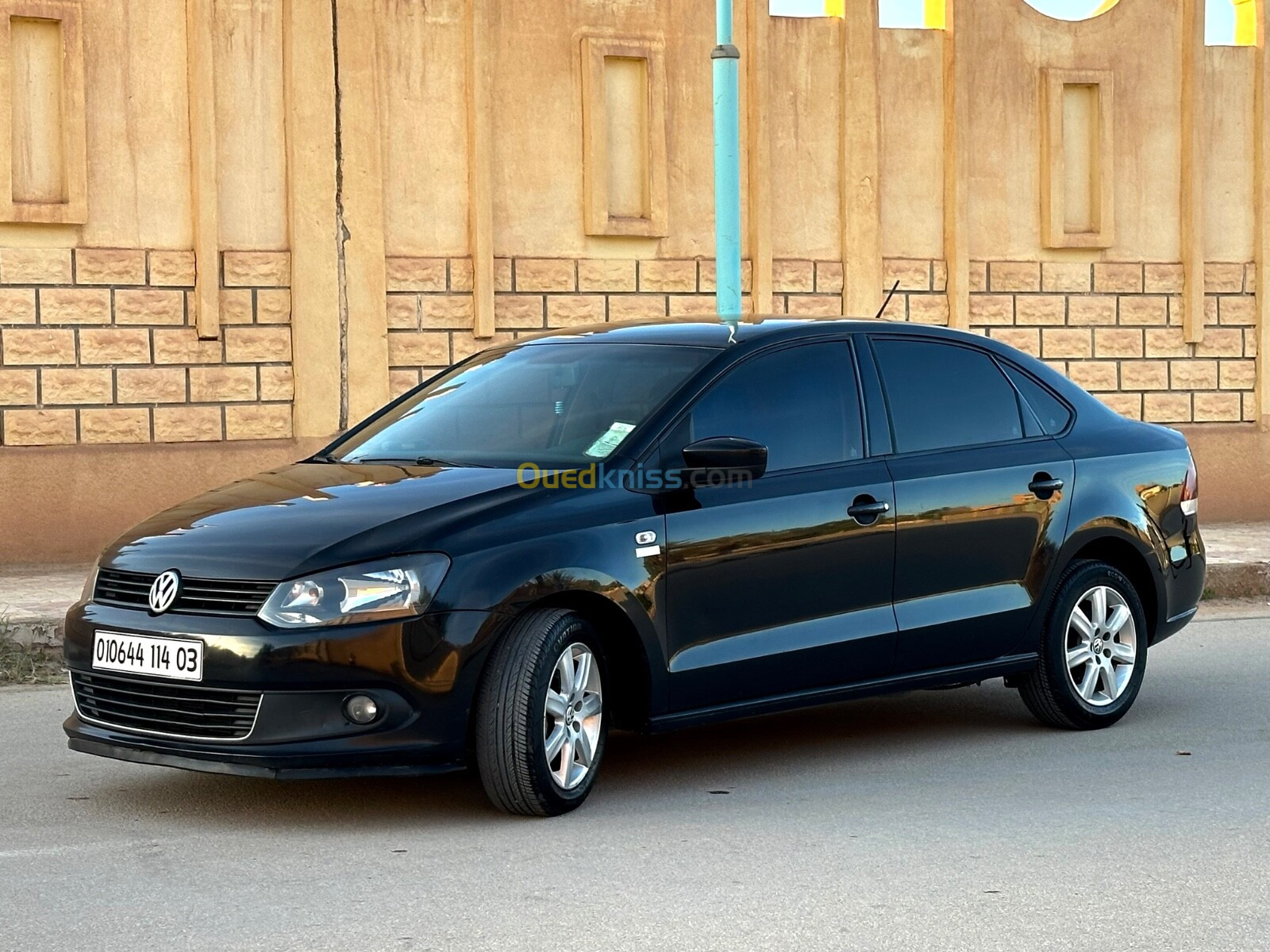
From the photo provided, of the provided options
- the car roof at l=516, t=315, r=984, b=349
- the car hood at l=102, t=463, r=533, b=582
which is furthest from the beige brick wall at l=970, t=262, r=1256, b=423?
the car hood at l=102, t=463, r=533, b=582

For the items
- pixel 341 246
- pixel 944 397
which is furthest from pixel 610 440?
pixel 341 246

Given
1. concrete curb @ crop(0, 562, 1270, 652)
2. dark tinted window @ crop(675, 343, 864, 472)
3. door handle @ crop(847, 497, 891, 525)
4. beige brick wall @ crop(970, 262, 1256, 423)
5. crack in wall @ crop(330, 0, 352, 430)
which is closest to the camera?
dark tinted window @ crop(675, 343, 864, 472)

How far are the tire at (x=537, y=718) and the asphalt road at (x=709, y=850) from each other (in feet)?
0.40

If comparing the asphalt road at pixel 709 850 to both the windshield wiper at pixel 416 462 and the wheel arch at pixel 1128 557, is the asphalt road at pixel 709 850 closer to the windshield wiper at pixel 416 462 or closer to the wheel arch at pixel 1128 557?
the wheel arch at pixel 1128 557

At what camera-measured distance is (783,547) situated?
22.4ft

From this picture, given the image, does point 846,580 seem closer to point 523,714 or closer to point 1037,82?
point 523,714

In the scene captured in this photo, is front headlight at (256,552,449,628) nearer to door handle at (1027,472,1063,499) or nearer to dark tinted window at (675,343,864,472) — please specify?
dark tinted window at (675,343,864,472)

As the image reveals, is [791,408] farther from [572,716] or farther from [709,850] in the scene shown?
[709,850]

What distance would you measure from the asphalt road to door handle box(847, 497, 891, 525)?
946mm

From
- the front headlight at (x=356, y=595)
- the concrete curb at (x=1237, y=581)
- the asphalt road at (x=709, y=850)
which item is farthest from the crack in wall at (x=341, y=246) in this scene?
the front headlight at (x=356, y=595)

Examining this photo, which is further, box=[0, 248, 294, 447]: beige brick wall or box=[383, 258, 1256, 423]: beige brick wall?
box=[383, 258, 1256, 423]: beige brick wall

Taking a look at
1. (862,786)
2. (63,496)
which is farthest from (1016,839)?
(63,496)

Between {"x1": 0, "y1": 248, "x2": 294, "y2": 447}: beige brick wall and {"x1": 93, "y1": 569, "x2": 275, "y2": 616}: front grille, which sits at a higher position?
{"x1": 0, "y1": 248, "x2": 294, "y2": 447}: beige brick wall

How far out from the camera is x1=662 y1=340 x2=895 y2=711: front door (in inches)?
260
